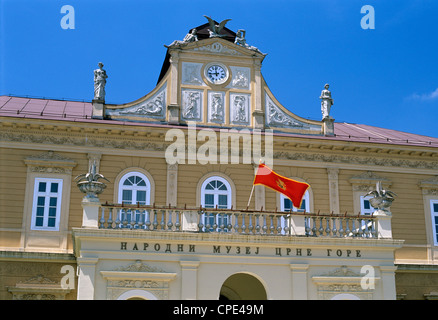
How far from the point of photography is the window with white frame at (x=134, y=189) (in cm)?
2455

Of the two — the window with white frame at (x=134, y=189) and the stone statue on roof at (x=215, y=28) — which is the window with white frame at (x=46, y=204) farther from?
the stone statue on roof at (x=215, y=28)

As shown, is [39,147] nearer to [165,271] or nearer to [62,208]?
[62,208]

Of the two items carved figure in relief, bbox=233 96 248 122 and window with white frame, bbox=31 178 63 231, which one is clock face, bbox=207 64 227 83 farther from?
window with white frame, bbox=31 178 63 231

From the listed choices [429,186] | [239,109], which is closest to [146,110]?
[239,109]

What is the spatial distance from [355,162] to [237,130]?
18.5ft

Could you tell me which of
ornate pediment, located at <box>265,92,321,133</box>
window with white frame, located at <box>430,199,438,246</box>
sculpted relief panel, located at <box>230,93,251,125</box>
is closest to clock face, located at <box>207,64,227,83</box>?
sculpted relief panel, located at <box>230,93,251,125</box>

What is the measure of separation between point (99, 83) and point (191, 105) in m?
4.11

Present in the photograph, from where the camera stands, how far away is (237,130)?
2594 cm

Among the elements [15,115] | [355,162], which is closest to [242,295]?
[355,162]

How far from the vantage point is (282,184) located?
20.0m

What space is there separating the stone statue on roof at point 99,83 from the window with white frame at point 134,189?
3679 millimetres

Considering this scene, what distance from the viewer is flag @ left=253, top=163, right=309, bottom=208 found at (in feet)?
65.1

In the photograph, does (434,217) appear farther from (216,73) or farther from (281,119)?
(216,73)

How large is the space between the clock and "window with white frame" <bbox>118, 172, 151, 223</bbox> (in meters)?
5.54
